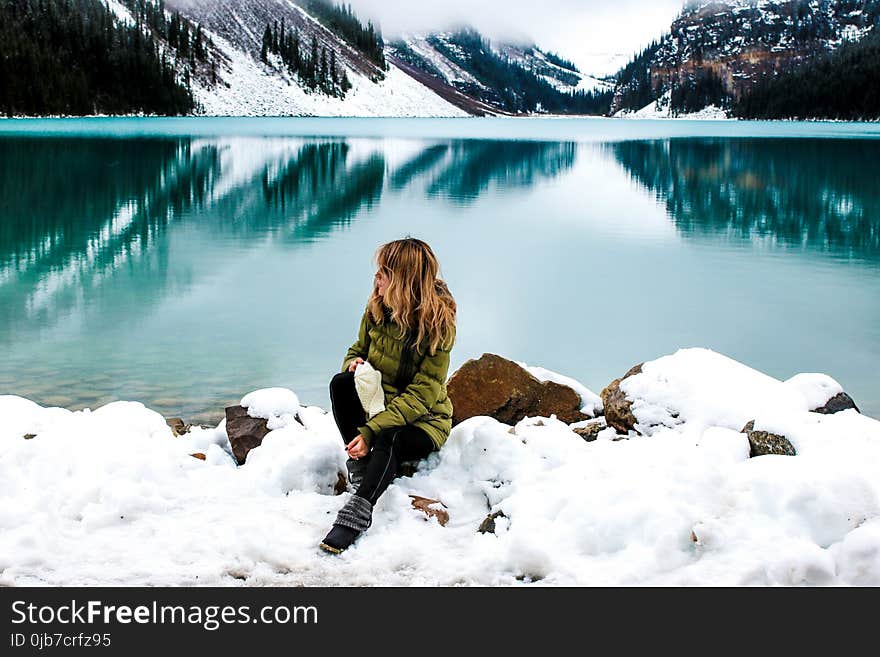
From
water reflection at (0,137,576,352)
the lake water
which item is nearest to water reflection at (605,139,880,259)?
the lake water

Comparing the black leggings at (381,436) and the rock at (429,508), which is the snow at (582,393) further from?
the rock at (429,508)

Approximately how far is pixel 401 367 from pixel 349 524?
3.66 feet

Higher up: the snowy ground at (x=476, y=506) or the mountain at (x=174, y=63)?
the mountain at (x=174, y=63)

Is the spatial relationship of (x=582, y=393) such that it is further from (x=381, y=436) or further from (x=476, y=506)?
(x=381, y=436)

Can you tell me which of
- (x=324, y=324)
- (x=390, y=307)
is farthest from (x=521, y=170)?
(x=390, y=307)

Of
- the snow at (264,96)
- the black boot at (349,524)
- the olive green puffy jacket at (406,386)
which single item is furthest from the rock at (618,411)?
the snow at (264,96)

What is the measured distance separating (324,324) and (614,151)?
180 feet

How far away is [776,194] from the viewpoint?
32688mm

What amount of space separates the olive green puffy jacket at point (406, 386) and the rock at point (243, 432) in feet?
3.34

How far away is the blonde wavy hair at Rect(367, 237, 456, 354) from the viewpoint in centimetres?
499

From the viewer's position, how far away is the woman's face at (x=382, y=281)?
5.05 m

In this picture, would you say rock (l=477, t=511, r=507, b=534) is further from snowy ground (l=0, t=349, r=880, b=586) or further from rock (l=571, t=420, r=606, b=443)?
rock (l=571, t=420, r=606, b=443)

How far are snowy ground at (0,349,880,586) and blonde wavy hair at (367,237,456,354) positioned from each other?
0.80 metres
